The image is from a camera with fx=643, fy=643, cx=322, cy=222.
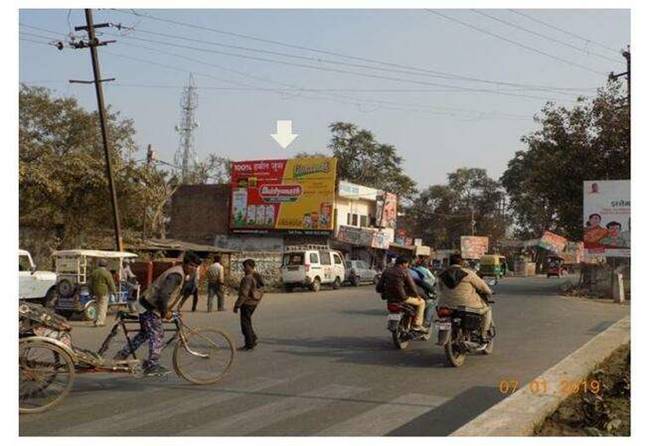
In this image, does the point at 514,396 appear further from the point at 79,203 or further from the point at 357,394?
the point at 79,203

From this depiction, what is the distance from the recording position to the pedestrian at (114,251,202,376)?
24.4ft

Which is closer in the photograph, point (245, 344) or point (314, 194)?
point (245, 344)

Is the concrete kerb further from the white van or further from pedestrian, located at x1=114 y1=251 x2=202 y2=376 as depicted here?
the white van

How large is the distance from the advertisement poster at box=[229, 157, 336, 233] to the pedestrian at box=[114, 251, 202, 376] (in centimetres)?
3083

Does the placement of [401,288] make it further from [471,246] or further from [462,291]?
[471,246]

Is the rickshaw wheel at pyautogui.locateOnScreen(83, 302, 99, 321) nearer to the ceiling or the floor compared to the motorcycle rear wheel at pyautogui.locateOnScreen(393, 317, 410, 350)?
nearer to the floor

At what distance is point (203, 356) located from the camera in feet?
26.1

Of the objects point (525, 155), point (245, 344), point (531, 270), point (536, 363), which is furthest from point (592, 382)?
point (531, 270)

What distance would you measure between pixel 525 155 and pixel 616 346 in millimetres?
27612

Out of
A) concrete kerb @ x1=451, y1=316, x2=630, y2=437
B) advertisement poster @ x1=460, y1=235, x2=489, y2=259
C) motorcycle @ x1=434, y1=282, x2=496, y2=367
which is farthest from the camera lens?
advertisement poster @ x1=460, y1=235, x2=489, y2=259

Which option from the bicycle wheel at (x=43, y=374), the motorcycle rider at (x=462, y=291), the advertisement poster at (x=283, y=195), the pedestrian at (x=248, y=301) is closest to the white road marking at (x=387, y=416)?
the motorcycle rider at (x=462, y=291)

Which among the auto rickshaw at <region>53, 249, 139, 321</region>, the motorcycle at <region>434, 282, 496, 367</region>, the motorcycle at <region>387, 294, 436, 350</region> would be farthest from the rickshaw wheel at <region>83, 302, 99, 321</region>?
the motorcycle at <region>434, 282, 496, 367</region>

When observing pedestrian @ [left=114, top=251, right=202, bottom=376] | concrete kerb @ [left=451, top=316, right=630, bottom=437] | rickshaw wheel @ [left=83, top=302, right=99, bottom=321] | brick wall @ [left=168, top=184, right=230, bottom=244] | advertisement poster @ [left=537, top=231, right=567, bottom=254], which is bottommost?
rickshaw wheel @ [left=83, top=302, right=99, bottom=321]

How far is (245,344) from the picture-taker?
10758 mm
